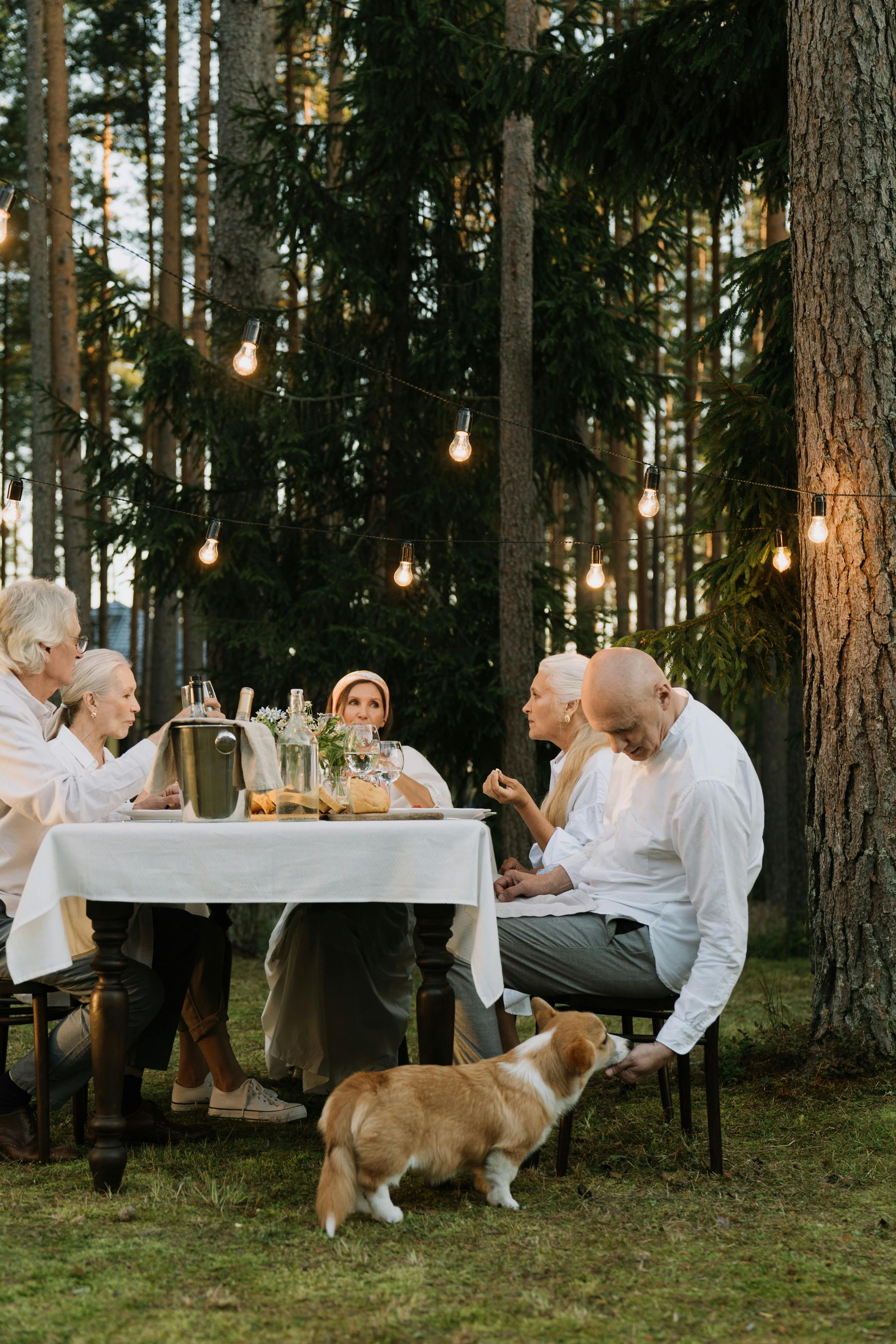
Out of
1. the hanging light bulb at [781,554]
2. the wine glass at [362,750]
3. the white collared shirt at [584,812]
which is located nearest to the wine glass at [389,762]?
the wine glass at [362,750]

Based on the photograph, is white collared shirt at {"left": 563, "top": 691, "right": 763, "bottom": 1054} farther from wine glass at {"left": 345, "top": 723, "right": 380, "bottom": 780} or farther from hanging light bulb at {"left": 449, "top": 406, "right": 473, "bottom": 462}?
hanging light bulb at {"left": 449, "top": 406, "right": 473, "bottom": 462}

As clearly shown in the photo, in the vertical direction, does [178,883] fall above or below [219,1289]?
above

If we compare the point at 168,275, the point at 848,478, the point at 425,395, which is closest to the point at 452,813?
the point at 848,478

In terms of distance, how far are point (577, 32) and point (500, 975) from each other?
408 inches

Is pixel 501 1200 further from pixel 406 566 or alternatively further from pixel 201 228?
pixel 201 228

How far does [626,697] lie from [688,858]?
423 mm

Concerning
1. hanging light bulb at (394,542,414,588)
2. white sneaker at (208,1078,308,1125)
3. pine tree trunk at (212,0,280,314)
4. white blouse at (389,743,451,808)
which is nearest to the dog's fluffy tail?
white sneaker at (208,1078,308,1125)

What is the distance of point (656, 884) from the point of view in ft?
10.8

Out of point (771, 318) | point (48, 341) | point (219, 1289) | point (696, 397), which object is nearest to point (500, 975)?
point (219, 1289)

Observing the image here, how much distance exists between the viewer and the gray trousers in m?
3.17

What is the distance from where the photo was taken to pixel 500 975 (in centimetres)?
288

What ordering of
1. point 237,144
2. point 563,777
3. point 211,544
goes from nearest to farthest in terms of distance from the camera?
point 563,777, point 211,544, point 237,144

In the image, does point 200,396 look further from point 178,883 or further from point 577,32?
point 178,883

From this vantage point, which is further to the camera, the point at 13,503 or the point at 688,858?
the point at 13,503
